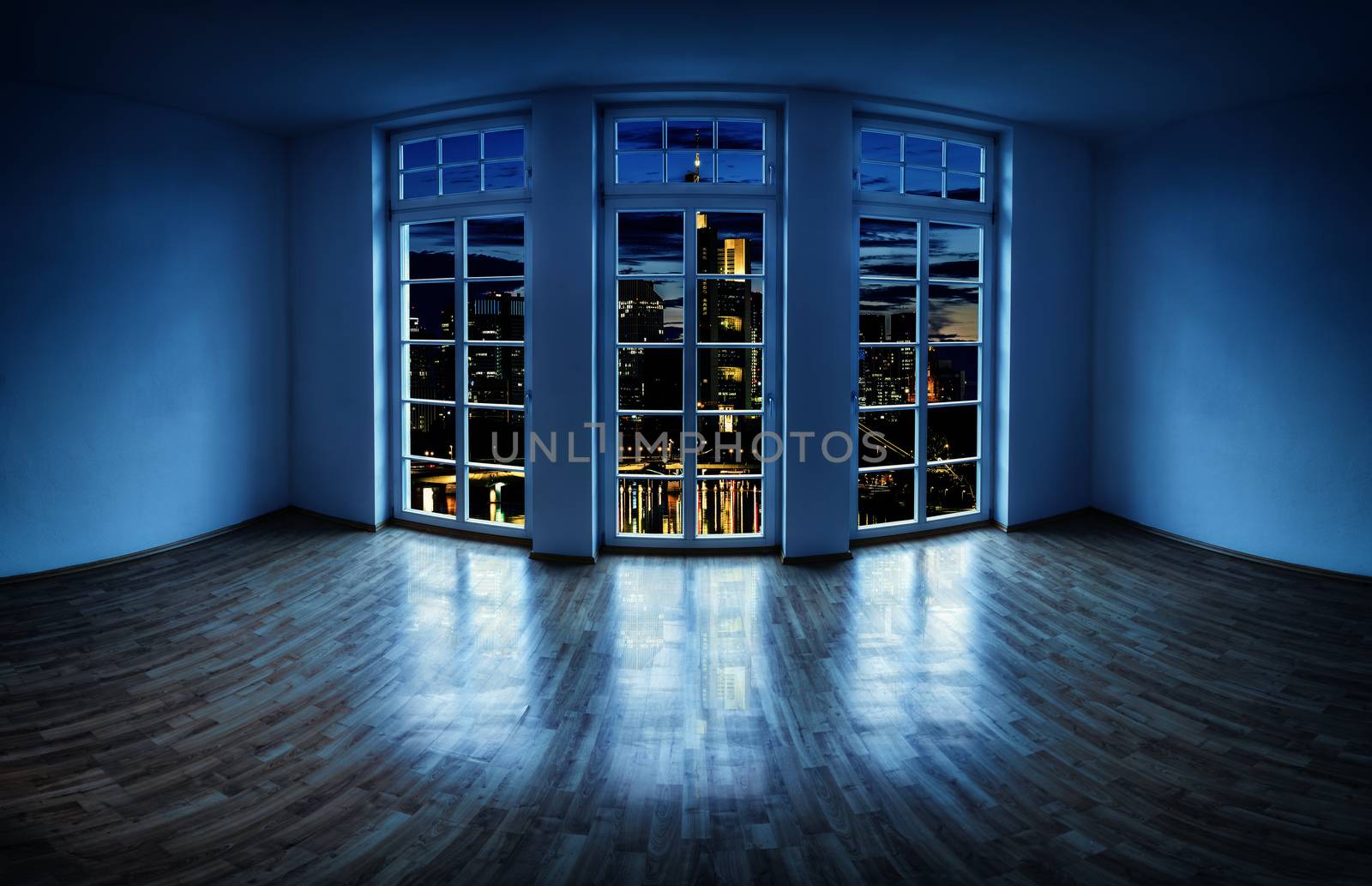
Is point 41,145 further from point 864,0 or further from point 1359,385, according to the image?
point 1359,385

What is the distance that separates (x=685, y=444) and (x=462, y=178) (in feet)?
9.82

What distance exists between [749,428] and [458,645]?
2.84 metres

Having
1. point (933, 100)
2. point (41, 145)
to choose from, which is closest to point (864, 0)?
point (933, 100)

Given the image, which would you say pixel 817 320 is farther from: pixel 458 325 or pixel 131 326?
pixel 131 326

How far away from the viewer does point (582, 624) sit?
14.1ft

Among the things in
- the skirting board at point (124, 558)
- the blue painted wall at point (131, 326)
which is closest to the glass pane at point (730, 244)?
the blue painted wall at point (131, 326)

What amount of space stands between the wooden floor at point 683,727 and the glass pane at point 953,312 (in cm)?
229

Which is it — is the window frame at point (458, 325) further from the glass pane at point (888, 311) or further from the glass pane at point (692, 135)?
the glass pane at point (888, 311)

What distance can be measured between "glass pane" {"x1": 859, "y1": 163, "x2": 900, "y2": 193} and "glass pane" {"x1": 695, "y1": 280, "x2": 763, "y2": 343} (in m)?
1.26

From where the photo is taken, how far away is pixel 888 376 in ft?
20.1

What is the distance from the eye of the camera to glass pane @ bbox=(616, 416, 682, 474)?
18.9 feet

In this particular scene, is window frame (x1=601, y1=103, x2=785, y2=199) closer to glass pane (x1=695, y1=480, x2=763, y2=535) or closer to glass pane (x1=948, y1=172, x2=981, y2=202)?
glass pane (x1=948, y1=172, x2=981, y2=202)

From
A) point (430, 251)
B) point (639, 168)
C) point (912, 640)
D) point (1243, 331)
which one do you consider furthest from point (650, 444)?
point (1243, 331)

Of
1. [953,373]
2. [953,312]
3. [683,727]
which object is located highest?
[953,312]
